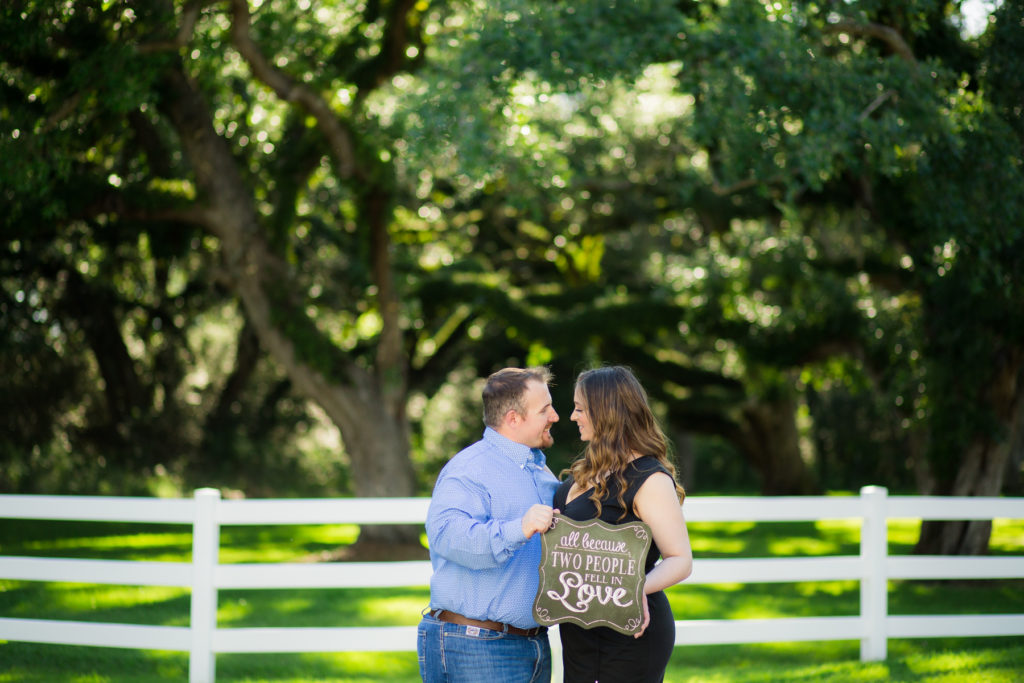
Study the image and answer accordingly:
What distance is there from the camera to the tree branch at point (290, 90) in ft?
32.6

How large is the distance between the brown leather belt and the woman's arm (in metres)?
0.48

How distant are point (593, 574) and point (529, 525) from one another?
25 cm

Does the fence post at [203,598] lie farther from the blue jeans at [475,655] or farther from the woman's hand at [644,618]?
the woman's hand at [644,618]

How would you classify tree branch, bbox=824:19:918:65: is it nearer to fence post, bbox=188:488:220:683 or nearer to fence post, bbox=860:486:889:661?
fence post, bbox=860:486:889:661

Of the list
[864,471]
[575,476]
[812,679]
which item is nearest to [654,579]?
[575,476]

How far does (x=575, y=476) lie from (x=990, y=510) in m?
4.30

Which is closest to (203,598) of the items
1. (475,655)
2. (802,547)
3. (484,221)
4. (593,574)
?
(475,655)

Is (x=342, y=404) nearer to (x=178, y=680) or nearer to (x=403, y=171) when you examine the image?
(x=403, y=171)

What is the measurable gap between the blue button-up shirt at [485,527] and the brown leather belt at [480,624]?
3 cm

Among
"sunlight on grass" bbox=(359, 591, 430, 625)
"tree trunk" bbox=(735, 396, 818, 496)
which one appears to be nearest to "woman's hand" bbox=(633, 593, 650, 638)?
→ "sunlight on grass" bbox=(359, 591, 430, 625)

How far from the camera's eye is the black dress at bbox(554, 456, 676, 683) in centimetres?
304

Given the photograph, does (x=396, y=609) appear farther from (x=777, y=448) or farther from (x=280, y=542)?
(x=777, y=448)

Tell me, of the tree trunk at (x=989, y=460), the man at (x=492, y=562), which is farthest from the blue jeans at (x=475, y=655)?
the tree trunk at (x=989, y=460)

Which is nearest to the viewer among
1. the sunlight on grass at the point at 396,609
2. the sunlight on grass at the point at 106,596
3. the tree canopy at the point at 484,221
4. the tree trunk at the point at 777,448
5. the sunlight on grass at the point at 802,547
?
the tree canopy at the point at 484,221
